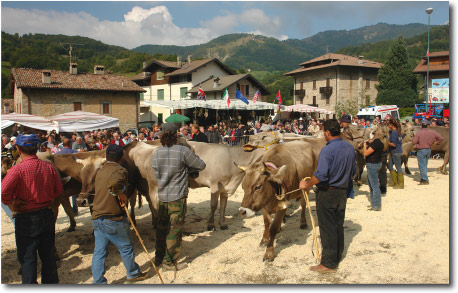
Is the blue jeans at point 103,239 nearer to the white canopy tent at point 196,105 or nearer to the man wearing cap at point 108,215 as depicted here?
the man wearing cap at point 108,215

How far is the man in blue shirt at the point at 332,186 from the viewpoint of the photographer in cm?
473

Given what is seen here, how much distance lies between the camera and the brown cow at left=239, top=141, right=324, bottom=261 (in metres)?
4.93

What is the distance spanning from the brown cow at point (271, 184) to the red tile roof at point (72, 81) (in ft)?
101

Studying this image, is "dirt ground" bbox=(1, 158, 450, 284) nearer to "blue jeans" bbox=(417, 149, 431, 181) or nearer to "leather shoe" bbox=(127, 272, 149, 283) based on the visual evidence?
"leather shoe" bbox=(127, 272, 149, 283)

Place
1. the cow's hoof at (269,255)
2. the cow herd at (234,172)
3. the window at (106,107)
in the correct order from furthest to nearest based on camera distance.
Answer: the window at (106,107) < the cow's hoof at (269,255) < the cow herd at (234,172)

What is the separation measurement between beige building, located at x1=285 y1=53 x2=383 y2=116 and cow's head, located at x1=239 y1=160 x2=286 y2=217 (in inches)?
1753

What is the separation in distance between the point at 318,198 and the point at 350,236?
1810 millimetres

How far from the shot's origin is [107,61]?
312ft

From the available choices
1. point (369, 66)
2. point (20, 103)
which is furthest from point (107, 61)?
point (369, 66)

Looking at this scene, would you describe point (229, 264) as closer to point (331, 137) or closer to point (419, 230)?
point (331, 137)

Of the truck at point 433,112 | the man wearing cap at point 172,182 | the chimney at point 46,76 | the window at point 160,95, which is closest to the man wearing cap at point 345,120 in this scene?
the man wearing cap at point 172,182

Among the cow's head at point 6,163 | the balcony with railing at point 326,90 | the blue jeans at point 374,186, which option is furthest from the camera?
the balcony with railing at point 326,90

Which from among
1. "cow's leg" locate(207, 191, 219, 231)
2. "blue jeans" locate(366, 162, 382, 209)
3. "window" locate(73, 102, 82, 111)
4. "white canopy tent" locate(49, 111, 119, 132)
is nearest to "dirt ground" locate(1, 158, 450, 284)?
"cow's leg" locate(207, 191, 219, 231)

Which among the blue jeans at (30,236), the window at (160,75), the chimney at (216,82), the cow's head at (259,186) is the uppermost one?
the window at (160,75)
